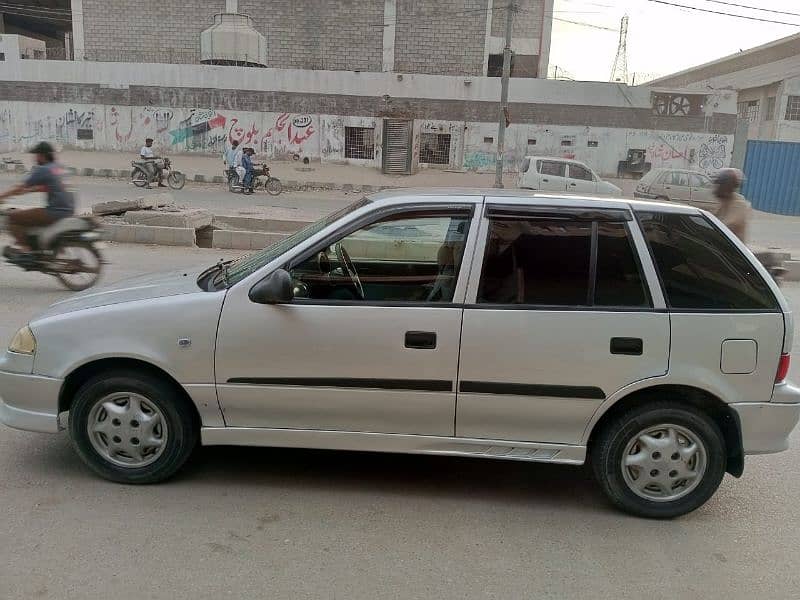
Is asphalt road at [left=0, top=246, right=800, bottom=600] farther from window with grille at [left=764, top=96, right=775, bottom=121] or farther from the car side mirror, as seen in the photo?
window with grille at [left=764, top=96, right=775, bottom=121]

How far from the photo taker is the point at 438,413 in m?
3.43

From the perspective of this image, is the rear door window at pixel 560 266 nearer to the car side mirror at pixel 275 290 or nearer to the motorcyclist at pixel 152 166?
the car side mirror at pixel 275 290

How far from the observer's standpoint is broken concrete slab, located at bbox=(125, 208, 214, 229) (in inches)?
501

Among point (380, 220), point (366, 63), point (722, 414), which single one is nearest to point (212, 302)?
point (380, 220)

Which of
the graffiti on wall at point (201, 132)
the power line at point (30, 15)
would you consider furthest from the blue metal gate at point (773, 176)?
the power line at point (30, 15)

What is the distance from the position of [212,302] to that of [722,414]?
2.66 metres

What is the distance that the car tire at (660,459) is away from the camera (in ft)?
11.2

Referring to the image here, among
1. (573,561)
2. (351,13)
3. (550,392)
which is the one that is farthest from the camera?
(351,13)

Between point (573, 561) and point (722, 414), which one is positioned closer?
point (573, 561)

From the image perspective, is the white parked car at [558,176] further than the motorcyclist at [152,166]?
No

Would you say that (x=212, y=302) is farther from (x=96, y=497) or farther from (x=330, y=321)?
(x=96, y=497)

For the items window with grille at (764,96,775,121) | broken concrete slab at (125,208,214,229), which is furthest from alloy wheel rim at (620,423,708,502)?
window with grille at (764,96,775,121)

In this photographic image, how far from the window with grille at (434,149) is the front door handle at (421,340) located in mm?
27438

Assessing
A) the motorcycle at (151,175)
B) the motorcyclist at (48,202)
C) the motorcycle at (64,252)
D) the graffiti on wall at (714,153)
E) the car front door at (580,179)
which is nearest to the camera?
the motorcyclist at (48,202)
